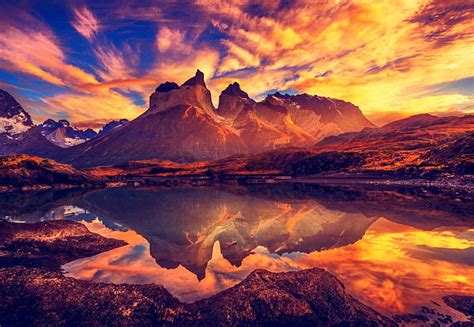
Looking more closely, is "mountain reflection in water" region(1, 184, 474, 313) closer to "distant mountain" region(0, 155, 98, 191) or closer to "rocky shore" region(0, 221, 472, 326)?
"rocky shore" region(0, 221, 472, 326)

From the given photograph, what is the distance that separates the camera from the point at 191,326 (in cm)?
1930

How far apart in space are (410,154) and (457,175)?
58329 mm

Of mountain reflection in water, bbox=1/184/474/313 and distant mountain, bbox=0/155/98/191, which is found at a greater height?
distant mountain, bbox=0/155/98/191

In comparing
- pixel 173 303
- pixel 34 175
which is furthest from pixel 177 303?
pixel 34 175

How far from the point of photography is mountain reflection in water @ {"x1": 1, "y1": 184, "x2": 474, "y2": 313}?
83.8ft

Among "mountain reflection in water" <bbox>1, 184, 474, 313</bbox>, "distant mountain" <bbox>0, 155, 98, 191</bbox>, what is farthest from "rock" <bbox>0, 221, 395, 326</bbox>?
"distant mountain" <bbox>0, 155, 98, 191</bbox>

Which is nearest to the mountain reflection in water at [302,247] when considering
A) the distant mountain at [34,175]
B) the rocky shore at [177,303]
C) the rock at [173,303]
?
the rocky shore at [177,303]

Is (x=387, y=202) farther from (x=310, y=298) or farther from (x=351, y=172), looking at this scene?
(x=351, y=172)

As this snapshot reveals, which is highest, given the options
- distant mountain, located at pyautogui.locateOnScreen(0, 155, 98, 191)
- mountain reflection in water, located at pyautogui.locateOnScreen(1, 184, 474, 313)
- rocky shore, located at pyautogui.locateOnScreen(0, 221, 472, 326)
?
distant mountain, located at pyautogui.locateOnScreen(0, 155, 98, 191)

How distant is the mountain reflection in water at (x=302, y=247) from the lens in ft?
83.8

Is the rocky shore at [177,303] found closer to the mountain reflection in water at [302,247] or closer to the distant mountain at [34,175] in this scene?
the mountain reflection in water at [302,247]

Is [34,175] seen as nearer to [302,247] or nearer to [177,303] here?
[302,247]

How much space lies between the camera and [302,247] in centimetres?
3809

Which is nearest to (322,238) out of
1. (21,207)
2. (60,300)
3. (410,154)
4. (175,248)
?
(175,248)
